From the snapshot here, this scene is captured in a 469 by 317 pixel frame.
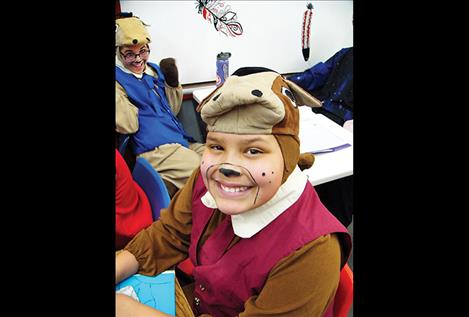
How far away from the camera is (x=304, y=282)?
0.74m

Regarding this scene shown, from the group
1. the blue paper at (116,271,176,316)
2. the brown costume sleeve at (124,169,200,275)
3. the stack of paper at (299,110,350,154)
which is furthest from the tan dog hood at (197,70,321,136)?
the stack of paper at (299,110,350,154)

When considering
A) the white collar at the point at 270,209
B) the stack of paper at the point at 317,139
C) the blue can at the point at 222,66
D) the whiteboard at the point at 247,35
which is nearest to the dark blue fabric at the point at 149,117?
the blue can at the point at 222,66

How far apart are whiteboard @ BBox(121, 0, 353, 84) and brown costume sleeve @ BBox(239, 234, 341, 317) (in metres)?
2.11

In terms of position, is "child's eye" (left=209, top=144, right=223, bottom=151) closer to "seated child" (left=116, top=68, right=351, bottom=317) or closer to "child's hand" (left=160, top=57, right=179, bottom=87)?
"seated child" (left=116, top=68, right=351, bottom=317)

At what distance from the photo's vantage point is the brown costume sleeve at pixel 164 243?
1.05m

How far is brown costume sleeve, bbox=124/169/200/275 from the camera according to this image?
1.05 m

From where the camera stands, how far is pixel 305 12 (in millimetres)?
2771

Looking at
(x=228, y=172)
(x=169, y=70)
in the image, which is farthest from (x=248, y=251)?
(x=169, y=70)

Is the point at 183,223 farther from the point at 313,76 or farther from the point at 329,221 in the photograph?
the point at 313,76

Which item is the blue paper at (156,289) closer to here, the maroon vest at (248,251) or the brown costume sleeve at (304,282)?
the maroon vest at (248,251)

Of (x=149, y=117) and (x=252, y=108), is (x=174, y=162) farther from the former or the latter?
(x=252, y=108)
